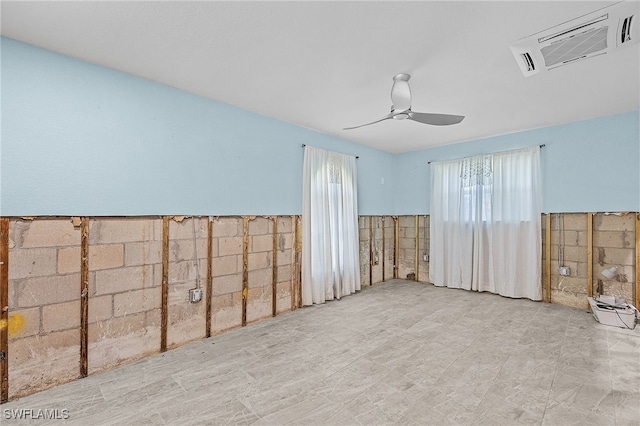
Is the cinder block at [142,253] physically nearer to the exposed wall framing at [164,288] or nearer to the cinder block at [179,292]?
the exposed wall framing at [164,288]

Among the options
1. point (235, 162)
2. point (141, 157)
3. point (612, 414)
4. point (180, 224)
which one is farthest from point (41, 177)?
point (612, 414)

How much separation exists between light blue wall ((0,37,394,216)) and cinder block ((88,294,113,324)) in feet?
2.52

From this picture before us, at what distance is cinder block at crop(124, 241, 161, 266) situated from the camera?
2.81 metres

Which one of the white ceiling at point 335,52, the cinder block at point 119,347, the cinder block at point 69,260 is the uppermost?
the white ceiling at point 335,52

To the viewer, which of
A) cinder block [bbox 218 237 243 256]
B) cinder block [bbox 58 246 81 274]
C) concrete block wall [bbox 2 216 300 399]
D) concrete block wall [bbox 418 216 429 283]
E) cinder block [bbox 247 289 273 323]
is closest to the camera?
concrete block wall [bbox 2 216 300 399]

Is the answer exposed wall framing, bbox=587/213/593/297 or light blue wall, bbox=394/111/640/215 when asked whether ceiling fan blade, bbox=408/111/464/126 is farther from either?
exposed wall framing, bbox=587/213/593/297

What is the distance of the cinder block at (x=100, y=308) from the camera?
2600mm

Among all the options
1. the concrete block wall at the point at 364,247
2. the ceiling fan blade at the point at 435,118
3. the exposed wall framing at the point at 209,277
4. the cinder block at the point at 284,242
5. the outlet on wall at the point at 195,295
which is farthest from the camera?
the concrete block wall at the point at 364,247

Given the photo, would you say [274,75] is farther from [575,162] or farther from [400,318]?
[575,162]

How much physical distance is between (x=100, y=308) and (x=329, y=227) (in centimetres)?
308

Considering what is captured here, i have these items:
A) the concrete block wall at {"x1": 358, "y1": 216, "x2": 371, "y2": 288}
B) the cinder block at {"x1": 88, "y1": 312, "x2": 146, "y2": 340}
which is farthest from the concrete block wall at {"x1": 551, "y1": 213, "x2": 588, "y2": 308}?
the cinder block at {"x1": 88, "y1": 312, "x2": 146, "y2": 340}

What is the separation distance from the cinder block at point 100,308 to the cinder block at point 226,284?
0.99 metres

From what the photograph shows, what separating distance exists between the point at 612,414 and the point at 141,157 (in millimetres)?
4320

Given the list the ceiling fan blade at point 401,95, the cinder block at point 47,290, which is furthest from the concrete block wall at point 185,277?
the ceiling fan blade at point 401,95
